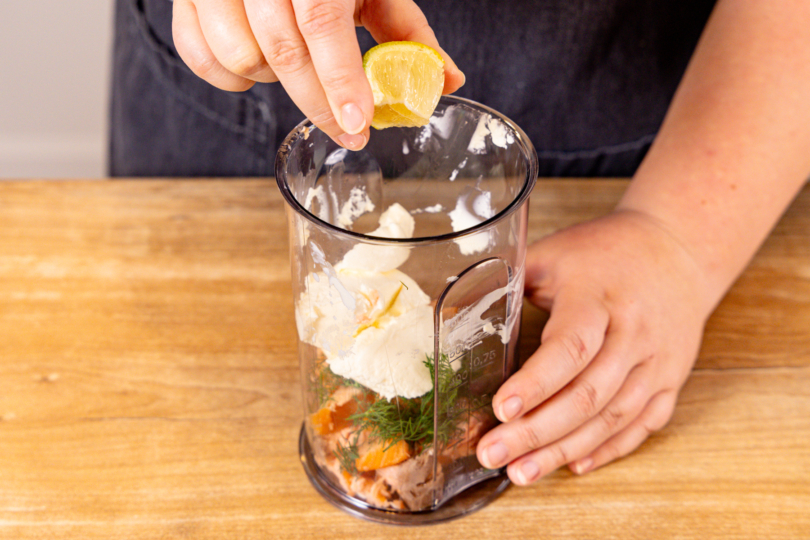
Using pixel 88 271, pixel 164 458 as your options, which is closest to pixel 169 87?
pixel 88 271

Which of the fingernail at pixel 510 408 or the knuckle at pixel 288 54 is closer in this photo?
the knuckle at pixel 288 54

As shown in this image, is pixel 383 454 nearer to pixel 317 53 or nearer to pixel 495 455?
pixel 495 455

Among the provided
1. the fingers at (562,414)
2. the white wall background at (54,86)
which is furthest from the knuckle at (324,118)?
the white wall background at (54,86)

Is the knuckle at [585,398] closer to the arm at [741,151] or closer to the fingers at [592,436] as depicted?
the fingers at [592,436]

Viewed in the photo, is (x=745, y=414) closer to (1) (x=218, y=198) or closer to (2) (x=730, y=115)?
(2) (x=730, y=115)

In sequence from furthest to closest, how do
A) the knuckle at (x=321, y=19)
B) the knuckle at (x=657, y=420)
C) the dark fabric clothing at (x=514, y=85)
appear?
the dark fabric clothing at (x=514, y=85), the knuckle at (x=657, y=420), the knuckle at (x=321, y=19)

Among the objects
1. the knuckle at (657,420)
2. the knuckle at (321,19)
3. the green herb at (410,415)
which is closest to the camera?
the knuckle at (321,19)

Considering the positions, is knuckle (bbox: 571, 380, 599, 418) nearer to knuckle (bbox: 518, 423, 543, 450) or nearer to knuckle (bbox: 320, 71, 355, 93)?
knuckle (bbox: 518, 423, 543, 450)
